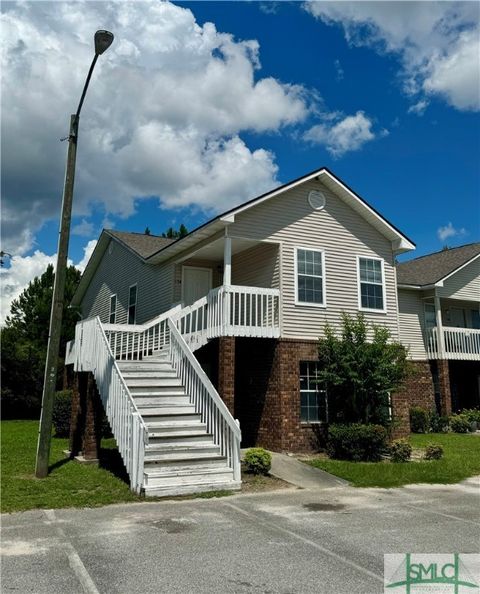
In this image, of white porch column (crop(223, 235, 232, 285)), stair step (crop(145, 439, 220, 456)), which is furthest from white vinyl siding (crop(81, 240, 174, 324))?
stair step (crop(145, 439, 220, 456))

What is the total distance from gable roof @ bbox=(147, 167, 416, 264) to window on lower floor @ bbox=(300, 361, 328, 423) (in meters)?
4.53

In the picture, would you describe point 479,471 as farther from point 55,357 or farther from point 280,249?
point 55,357

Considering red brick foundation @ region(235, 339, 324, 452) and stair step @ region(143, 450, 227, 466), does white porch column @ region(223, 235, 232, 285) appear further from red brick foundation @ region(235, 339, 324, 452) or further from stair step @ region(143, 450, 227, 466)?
stair step @ region(143, 450, 227, 466)

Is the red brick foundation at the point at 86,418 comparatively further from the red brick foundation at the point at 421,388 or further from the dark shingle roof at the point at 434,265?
the dark shingle roof at the point at 434,265

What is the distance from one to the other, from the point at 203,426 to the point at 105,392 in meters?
2.39

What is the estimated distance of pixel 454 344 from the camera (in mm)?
22047

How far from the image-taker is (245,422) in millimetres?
15172

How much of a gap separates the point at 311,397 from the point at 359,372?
169 cm

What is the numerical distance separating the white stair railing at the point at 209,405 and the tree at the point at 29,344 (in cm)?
1707

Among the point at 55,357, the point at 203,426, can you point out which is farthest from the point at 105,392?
the point at 203,426

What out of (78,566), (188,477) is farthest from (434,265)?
(78,566)

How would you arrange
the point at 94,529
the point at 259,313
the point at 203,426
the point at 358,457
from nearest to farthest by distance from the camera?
1. the point at 94,529
2. the point at 203,426
3. the point at 358,457
4. the point at 259,313

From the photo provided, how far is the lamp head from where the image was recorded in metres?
9.02

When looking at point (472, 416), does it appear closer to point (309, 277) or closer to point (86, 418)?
point (309, 277)
